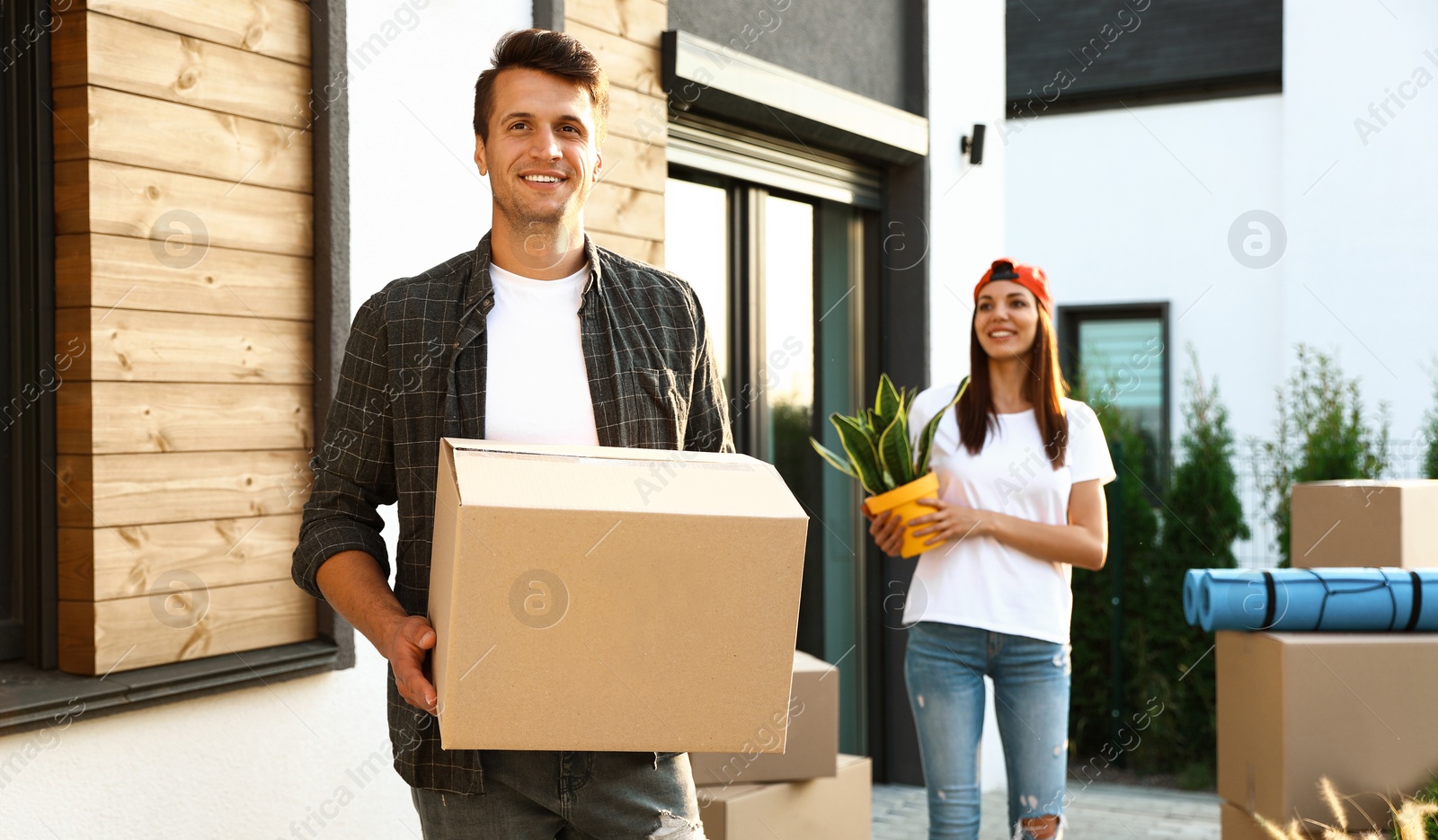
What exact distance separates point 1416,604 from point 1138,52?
831 cm

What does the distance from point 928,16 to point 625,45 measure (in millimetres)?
2135

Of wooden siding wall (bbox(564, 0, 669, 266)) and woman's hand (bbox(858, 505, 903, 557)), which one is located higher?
wooden siding wall (bbox(564, 0, 669, 266))

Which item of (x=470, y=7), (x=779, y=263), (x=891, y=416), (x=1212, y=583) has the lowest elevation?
(x=1212, y=583)

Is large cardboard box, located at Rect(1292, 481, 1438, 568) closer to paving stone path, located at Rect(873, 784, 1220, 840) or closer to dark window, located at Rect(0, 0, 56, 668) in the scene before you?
paving stone path, located at Rect(873, 784, 1220, 840)

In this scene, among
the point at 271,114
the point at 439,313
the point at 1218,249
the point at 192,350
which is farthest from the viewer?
the point at 1218,249

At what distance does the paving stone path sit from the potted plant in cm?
199

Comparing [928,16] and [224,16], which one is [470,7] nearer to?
[224,16]

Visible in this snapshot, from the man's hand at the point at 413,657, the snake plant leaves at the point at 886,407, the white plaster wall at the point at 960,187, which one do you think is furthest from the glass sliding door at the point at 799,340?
the man's hand at the point at 413,657

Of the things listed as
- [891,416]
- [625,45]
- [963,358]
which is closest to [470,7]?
[625,45]

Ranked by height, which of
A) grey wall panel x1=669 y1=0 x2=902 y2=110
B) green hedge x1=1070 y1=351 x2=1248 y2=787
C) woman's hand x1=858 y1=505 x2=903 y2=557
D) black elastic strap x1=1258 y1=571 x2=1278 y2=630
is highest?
grey wall panel x1=669 y1=0 x2=902 y2=110

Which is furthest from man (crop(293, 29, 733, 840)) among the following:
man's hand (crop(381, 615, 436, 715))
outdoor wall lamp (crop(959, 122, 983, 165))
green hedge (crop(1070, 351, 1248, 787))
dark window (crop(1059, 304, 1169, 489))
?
dark window (crop(1059, 304, 1169, 489))

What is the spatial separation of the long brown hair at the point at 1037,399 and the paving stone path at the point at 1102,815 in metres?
2.09

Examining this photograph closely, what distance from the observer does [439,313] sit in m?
1.78

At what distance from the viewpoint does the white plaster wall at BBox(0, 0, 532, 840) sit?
2.47 metres
